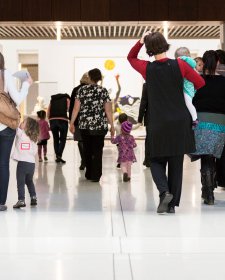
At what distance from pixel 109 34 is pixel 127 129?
15030 millimetres

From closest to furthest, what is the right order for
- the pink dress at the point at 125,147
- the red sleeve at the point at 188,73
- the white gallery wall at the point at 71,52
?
the red sleeve at the point at 188,73
the pink dress at the point at 125,147
the white gallery wall at the point at 71,52

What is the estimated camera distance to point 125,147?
996 cm

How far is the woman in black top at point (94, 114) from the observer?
31.0 ft

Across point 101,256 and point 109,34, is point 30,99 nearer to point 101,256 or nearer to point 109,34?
point 109,34

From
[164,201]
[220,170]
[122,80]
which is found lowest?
[164,201]

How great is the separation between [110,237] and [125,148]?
4.42 m

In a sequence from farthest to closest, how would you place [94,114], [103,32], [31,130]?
[103,32], [94,114], [31,130]

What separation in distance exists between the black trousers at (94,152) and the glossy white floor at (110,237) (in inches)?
21.7

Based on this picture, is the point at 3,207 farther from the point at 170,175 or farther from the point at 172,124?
the point at 172,124

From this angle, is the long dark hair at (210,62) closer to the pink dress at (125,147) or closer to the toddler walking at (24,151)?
the toddler walking at (24,151)

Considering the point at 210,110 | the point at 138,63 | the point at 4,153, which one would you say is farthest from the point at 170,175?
the point at 4,153

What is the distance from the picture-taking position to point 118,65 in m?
23.3

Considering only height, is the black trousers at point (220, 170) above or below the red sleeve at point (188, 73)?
below

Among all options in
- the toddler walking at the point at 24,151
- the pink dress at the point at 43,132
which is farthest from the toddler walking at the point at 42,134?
the toddler walking at the point at 24,151
